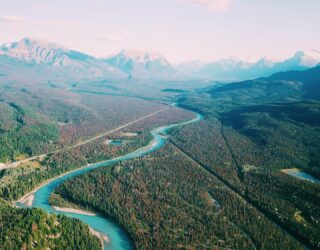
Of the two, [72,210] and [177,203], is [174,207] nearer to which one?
[177,203]

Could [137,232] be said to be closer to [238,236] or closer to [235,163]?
[238,236]

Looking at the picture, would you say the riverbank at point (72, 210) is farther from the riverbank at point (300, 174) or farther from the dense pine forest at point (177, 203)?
the riverbank at point (300, 174)

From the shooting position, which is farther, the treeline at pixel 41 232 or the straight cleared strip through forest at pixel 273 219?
the straight cleared strip through forest at pixel 273 219

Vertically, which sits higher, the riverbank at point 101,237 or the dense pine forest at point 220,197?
the dense pine forest at point 220,197

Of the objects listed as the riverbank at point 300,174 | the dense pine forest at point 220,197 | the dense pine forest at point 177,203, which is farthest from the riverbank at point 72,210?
the riverbank at point 300,174

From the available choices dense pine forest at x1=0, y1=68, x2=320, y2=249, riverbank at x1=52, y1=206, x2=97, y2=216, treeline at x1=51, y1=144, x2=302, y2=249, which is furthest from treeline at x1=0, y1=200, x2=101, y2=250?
treeline at x1=51, y1=144, x2=302, y2=249

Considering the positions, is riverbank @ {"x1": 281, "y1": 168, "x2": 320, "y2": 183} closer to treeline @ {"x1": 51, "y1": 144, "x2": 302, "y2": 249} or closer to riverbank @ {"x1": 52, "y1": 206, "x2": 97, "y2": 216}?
treeline @ {"x1": 51, "y1": 144, "x2": 302, "y2": 249}

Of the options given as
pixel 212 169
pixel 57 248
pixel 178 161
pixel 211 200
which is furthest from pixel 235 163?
pixel 57 248
